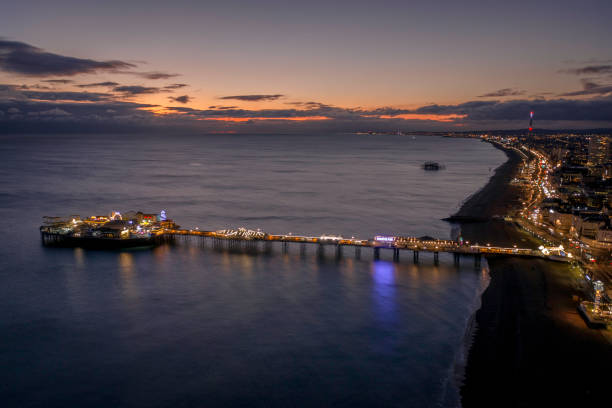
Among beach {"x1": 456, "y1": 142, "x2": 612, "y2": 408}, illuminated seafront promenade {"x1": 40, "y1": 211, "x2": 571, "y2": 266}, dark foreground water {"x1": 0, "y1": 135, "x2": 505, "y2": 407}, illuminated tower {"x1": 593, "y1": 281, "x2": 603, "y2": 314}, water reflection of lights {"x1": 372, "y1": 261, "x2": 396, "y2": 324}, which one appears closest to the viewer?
beach {"x1": 456, "y1": 142, "x2": 612, "y2": 408}

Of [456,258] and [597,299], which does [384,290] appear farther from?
[597,299]

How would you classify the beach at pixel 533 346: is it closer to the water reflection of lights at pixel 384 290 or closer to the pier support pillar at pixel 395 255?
the water reflection of lights at pixel 384 290

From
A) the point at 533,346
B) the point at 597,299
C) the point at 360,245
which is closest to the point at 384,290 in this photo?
the point at 360,245

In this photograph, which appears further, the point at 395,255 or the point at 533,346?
the point at 395,255

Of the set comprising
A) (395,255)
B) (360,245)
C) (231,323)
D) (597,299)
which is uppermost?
(360,245)

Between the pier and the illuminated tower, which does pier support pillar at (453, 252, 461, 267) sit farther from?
the illuminated tower

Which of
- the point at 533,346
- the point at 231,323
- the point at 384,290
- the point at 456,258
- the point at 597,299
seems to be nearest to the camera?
the point at 533,346

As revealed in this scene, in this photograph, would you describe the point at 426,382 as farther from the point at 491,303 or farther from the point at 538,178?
the point at 538,178

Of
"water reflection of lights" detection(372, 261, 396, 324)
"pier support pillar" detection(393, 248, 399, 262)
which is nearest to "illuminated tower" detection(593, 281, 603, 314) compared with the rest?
"water reflection of lights" detection(372, 261, 396, 324)

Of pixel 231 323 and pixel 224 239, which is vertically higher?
pixel 224 239
